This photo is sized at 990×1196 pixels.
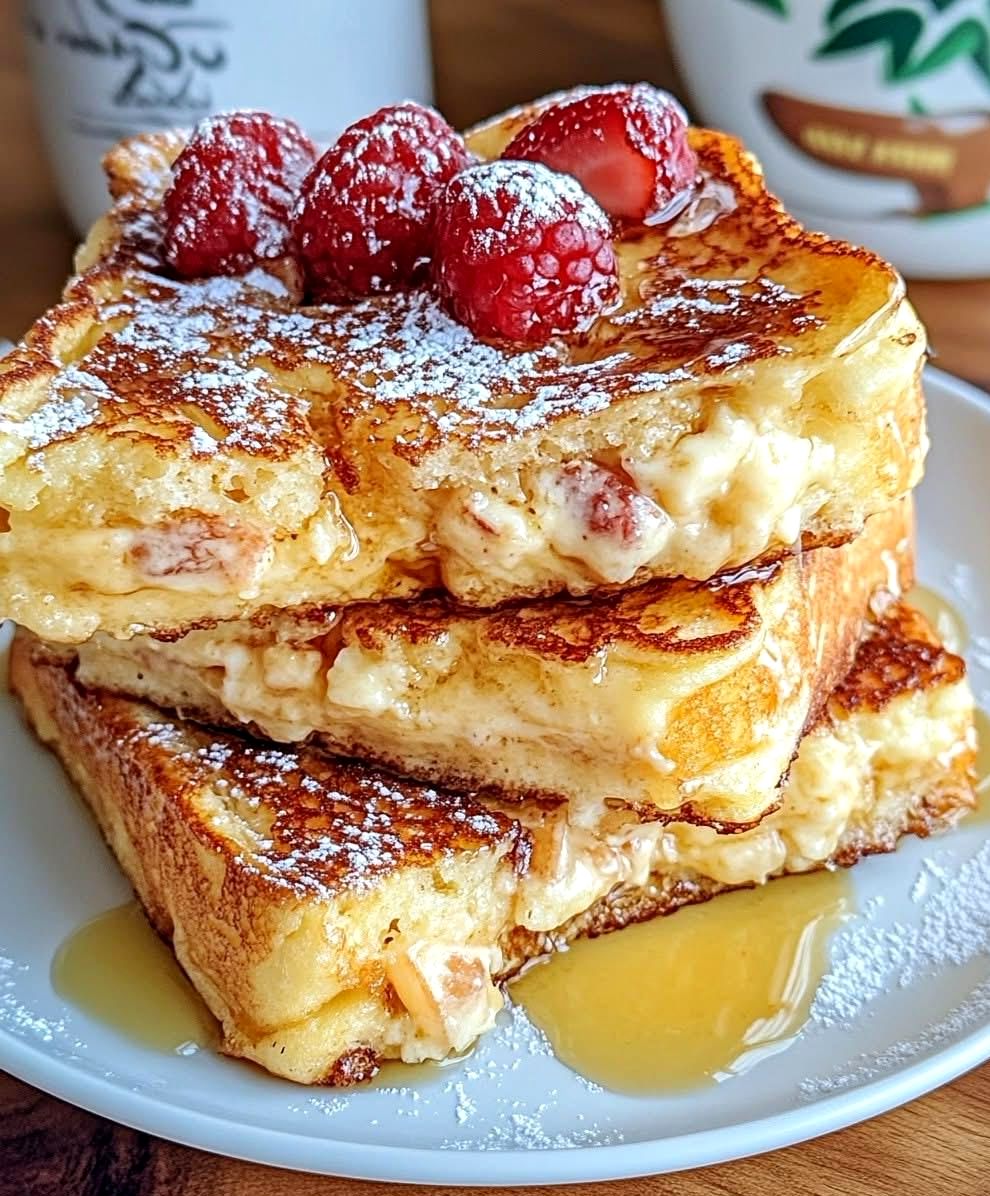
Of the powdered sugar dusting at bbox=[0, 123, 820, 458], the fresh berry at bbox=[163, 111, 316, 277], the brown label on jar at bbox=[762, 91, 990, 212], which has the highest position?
the fresh berry at bbox=[163, 111, 316, 277]

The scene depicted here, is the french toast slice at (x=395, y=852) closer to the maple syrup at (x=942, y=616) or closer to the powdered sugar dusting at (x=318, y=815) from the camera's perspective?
the powdered sugar dusting at (x=318, y=815)

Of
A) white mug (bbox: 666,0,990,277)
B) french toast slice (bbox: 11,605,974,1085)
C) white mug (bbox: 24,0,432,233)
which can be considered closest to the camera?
french toast slice (bbox: 11,605,974,1085)

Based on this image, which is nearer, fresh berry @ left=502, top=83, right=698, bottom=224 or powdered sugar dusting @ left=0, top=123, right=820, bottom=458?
powdered sugar dusting @ left=0, top=123, right=820, bottom=458

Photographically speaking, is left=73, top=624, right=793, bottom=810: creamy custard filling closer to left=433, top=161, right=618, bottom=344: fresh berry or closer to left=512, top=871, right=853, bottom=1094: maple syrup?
left=512, top=871, right=853, bottom=1094: maple syrup

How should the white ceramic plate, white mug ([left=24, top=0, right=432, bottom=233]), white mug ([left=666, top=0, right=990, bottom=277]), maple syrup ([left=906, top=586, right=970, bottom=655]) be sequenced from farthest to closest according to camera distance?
1. white mug ([left=24, top=0, right=432, bottom=233])
2. white mug ([left=666, top=0, right=990, bottom=277])
3. maple syrup ([left=906, top=586, right=970, bottom=655])
4. the white ceramic plate

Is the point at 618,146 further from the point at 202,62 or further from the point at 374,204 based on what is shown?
the point at 202,62

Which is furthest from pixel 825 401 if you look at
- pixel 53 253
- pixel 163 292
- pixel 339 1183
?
pixel 53 253

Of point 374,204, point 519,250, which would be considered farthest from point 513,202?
point 374,204

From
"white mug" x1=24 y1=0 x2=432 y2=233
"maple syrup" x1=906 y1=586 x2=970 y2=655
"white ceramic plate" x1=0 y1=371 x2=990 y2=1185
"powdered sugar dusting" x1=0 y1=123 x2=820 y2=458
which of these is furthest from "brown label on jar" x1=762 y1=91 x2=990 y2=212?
"white ceramic plate" x1=0 y1=371 x2=990 y2=1185

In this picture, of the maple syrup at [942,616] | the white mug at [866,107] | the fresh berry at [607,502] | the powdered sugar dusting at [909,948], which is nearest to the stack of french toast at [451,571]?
the fresh berry at [607,502]
